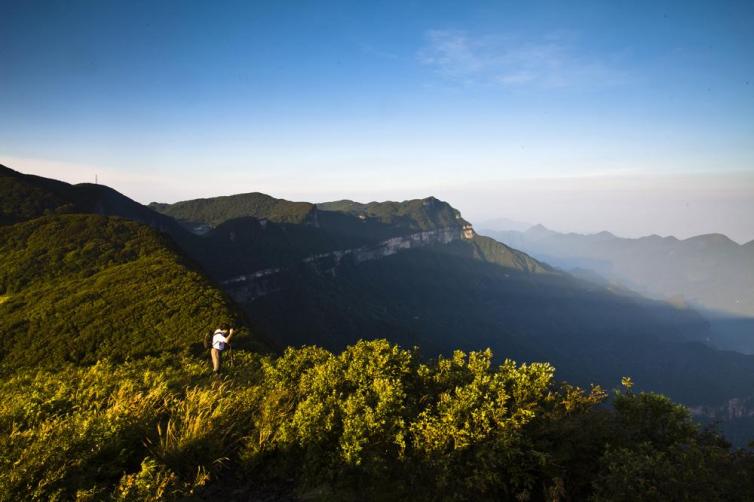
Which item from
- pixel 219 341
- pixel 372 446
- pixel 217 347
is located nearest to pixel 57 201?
pixel 219 341

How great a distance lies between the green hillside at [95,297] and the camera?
3578cm

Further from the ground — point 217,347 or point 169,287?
point 217,347

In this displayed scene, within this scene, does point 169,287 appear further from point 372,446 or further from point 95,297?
point 372,446

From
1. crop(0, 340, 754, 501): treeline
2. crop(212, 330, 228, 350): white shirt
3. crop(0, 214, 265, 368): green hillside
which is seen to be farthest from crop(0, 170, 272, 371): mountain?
crop(0, 340, 754, 501): treeline

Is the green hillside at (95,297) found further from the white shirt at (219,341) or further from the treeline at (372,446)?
the treeline at (372,446)

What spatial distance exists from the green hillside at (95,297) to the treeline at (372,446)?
22.6 metres

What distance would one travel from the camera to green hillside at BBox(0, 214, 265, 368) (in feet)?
117

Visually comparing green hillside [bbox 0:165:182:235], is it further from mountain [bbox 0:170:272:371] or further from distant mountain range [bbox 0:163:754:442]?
mountain [bbox 0:170:272:371]

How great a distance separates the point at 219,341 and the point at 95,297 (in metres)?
41.4

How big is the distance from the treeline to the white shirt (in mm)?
5827

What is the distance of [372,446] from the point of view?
7934 millimetres

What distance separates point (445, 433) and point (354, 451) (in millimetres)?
1901

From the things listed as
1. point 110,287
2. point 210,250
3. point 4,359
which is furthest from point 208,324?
point 210,250

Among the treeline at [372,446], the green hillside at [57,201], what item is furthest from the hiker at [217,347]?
the green hillside at [57,201]
